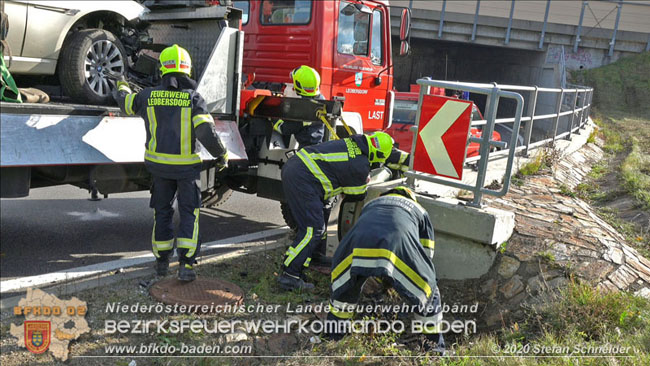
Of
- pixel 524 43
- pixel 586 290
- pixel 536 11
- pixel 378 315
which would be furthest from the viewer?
pixel 536 11

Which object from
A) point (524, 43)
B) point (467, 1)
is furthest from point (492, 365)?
Answer: point (467, 1)

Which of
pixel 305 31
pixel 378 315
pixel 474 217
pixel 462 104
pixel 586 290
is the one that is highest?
pixel 305 31

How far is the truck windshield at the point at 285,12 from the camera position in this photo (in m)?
6.87

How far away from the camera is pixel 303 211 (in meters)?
4.60

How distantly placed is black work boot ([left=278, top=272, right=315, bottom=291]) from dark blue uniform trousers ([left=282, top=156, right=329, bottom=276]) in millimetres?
38

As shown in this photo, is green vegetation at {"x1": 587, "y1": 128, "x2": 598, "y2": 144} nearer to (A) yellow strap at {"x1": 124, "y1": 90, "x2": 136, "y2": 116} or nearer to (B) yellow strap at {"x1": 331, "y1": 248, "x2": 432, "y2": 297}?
(B) yellow strap at {"x1": 331, "y1": 248, "x2": 432, "y2": 297}

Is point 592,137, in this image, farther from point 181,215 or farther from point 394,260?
point 181,215

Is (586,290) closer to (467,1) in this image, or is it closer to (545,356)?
(545,356)

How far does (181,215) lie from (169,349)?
1.27m

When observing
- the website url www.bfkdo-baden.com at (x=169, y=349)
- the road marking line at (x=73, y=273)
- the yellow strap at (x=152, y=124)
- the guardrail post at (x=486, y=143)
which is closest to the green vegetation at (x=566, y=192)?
the guardrail post at (x=486, y=143)

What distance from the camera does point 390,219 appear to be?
3523 mm

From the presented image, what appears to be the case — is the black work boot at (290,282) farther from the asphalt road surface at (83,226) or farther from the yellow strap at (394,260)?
the asphalt road surface at (83,226)

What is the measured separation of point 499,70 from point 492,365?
22627 millimetres

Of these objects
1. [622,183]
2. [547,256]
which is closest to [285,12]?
[547,256]
